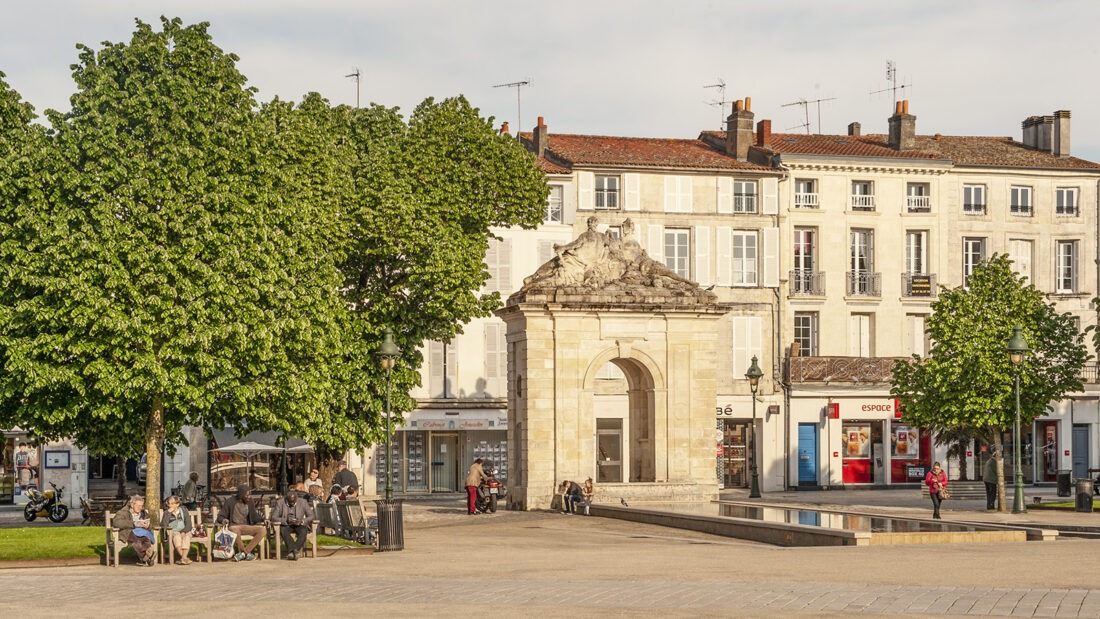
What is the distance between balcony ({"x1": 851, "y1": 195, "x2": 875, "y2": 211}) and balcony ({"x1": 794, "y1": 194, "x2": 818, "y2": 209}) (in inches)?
65.7

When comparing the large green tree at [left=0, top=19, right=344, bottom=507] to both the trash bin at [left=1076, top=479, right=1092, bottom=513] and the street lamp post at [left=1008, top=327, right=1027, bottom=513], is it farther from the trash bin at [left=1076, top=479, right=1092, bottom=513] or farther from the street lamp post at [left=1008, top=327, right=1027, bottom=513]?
the trash bin at [left=1076, top=479, right=1092, bottom=513]

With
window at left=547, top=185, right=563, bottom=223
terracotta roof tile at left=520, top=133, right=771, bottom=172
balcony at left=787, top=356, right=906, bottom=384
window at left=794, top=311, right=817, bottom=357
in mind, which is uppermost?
terracotta roof tile at left=520, top=133, right=771, bottom=172

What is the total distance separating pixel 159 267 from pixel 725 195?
32.8 meters

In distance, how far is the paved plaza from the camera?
17188 millimetres

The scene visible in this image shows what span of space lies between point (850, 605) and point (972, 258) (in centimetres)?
4807

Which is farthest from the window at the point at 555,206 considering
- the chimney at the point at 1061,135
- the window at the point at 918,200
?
the chimney at the point at 1061,135

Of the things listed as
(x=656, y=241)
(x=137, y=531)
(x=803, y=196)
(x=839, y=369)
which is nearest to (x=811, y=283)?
(x=803, y=196)

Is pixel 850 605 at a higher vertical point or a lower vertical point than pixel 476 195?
lower

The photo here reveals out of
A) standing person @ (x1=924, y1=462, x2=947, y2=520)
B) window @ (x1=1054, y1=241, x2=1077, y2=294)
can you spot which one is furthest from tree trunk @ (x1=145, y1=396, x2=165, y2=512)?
window @ (x1=1054, y1=241, x2=1077, y2=294)

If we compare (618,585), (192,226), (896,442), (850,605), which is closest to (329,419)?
(192,226)

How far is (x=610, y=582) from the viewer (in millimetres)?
20281

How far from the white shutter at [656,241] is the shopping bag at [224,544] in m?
34.8

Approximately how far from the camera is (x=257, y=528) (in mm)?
26375

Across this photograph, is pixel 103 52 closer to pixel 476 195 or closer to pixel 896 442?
pixel 476 195
